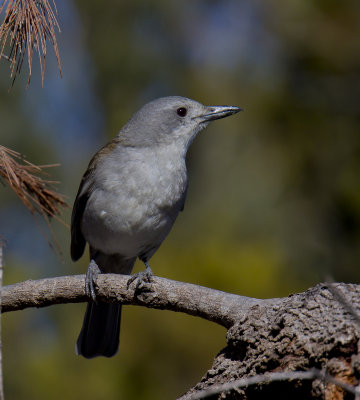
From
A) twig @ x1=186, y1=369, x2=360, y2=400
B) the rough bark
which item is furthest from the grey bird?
twig @ x1=186, y1=369, x2=360, y2=400

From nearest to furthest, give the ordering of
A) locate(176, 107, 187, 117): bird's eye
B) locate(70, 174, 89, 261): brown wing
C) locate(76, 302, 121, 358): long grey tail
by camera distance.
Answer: locate(76, 302, 121, 358): long grey tail, locate(70, 174, 89, 261): brown wing, locate(176, 107, 187, 117): bird's eye

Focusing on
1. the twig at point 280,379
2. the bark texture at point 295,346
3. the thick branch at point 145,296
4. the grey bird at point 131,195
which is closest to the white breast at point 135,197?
the grey bird at point 131,195

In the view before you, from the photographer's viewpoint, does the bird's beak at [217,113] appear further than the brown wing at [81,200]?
Yes

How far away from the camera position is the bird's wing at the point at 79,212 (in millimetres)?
5391

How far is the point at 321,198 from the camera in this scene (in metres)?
9.30

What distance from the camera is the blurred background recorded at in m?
6.22

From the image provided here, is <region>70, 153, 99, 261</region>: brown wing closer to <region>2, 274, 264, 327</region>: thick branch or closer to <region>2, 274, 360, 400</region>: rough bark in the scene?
<region>2, 274, 264, 327</region>: thick branch

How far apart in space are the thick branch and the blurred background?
2302 millimetres

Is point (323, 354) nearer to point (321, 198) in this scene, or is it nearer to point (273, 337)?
point (273, 337)

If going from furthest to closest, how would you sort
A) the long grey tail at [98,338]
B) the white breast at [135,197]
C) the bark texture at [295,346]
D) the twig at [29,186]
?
the long grey tail at [98,338] → the white breast at [135,197] → the twig at [29,186] → the bark texture at [295,346]

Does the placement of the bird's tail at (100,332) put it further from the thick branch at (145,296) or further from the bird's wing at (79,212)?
the thick branch at (145,296)

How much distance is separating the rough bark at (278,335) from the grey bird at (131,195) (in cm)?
125

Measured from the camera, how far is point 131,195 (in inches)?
197

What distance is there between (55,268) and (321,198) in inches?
147
